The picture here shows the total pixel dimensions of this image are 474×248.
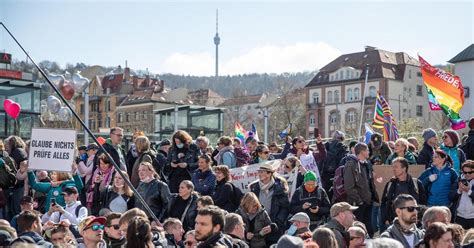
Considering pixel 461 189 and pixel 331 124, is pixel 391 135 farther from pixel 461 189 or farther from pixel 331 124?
pixel 331 124

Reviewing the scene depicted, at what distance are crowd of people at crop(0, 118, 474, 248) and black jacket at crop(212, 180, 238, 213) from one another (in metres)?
0.02

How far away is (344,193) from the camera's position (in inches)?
511

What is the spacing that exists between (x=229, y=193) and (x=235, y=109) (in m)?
109

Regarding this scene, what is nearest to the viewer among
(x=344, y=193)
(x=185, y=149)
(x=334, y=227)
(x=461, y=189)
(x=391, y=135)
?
(x=334, y=227)

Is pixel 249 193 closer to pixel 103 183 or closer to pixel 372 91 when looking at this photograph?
pixel 103 183

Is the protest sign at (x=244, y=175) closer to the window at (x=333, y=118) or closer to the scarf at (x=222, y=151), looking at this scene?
the scarf at (x=222, y=151)

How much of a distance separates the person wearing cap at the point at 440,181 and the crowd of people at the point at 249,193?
2cm

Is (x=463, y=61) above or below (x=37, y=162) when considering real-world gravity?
above

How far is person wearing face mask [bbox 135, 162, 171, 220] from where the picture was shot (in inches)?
483

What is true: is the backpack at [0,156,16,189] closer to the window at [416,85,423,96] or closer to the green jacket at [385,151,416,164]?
the green jacket at [385,151,416,164]

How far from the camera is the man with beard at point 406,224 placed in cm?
952

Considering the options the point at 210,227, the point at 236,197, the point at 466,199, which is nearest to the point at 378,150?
the point at 466,199

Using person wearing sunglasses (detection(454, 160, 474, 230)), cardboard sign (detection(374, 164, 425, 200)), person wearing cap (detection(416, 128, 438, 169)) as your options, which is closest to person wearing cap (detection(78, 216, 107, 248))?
person wearing sunglasses (detection(454, 160, 474, 230))

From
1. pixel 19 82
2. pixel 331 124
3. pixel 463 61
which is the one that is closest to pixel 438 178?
pixel 19 82
